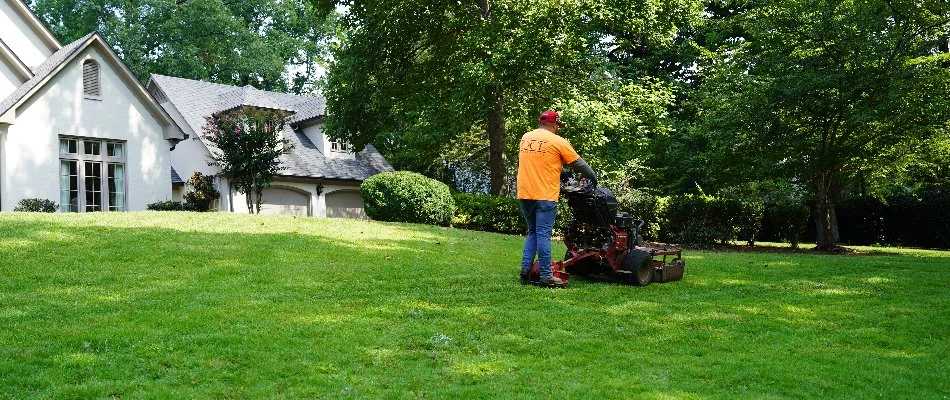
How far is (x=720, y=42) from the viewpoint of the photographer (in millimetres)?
32031

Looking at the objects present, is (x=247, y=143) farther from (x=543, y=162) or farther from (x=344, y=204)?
(x=543, y=162)

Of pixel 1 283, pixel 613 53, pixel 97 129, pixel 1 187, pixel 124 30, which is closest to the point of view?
pixel 1 283

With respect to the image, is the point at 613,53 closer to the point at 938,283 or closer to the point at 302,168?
the point at 302,168

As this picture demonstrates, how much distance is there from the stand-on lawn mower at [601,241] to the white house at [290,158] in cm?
2225

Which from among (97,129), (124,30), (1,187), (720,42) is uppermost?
(124,30)

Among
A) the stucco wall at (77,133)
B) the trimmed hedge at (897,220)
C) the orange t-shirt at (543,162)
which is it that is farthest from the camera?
the trimmed hedge at (897,220)

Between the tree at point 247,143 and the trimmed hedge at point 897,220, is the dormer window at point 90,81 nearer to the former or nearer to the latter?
the tree at point 247,143

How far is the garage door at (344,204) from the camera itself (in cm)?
3419

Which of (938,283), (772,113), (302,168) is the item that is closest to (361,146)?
(302,168)

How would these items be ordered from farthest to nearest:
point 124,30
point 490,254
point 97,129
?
point 124,30
point 97,129
point 490,254

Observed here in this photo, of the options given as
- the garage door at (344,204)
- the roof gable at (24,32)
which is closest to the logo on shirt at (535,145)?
the roof gable at (24,32)

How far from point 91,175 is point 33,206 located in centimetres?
232

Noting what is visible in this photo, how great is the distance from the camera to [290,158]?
107 feet

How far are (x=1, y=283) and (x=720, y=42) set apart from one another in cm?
2940
